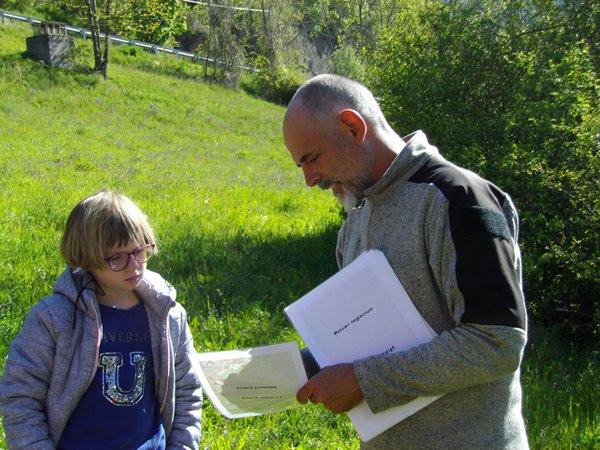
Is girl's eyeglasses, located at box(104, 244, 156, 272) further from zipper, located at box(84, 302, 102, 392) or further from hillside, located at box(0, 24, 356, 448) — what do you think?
hillside, located at box(0, 24, 356, 448)

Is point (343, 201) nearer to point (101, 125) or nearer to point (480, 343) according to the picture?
point (480, 343)

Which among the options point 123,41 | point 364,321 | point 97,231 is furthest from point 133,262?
point 123,41

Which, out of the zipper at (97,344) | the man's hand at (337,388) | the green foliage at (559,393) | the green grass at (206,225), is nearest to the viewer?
the man's hand at (337,388)

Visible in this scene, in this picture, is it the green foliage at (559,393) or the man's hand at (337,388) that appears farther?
the green foliage at (559,393)

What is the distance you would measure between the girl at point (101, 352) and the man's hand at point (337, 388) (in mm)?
587

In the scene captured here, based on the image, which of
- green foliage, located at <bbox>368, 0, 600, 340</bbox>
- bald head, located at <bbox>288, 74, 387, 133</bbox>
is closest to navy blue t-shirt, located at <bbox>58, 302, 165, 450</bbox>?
bald head, located at <bbox>288, 74, 387, 133</bbox>

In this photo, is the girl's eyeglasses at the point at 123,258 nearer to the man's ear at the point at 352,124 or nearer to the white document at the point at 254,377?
the white document at the point at 254,377

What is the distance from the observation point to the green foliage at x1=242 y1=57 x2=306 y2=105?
1569 inches

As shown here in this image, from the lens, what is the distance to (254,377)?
2.74 m

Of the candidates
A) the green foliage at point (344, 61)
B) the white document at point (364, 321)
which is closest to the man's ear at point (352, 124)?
the white document at point (364, 321)

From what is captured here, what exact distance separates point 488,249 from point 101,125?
807 inches

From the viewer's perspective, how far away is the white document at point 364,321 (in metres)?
2.36

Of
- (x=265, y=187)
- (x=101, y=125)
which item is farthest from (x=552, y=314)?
(x=101, y=125)

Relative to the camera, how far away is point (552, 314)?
8.15 meters
